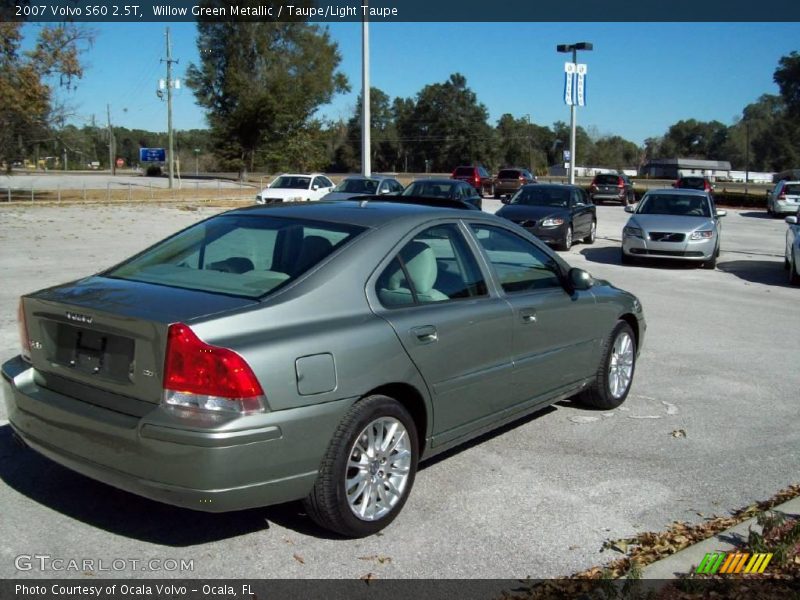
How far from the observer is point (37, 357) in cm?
416

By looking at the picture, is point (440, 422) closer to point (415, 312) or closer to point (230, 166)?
point (415, 312)

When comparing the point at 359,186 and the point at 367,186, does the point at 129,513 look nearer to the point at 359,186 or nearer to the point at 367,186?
the point at 367,186

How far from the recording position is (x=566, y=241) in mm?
19062

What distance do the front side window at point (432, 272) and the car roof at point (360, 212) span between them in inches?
5.0

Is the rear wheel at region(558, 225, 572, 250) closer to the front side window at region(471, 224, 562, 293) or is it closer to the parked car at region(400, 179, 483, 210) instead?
the parked car at region(400, 179, 483, 210)

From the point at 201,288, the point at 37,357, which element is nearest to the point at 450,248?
the point at 201,288

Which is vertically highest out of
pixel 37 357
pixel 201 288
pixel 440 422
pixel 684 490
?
pixel 201 288

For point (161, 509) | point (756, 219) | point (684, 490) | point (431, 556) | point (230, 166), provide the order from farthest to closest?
point (230, 166) → point (756, 219) → point (684, 490) → point (161, 509) → point (431, 556)

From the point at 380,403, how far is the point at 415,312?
60 centimetres

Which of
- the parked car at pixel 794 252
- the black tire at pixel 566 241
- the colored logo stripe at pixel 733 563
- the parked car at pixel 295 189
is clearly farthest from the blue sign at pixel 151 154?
the colored logo stripe at pixel 733 563

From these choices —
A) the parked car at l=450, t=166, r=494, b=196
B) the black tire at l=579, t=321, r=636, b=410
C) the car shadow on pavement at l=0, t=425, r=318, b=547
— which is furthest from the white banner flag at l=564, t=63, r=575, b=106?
the car shadow on pavement at l=0, t=425, r=318, b=547

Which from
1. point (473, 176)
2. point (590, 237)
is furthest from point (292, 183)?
point (590, 237)

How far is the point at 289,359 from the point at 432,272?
135 cm

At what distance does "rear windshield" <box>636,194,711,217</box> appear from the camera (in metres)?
17.2
